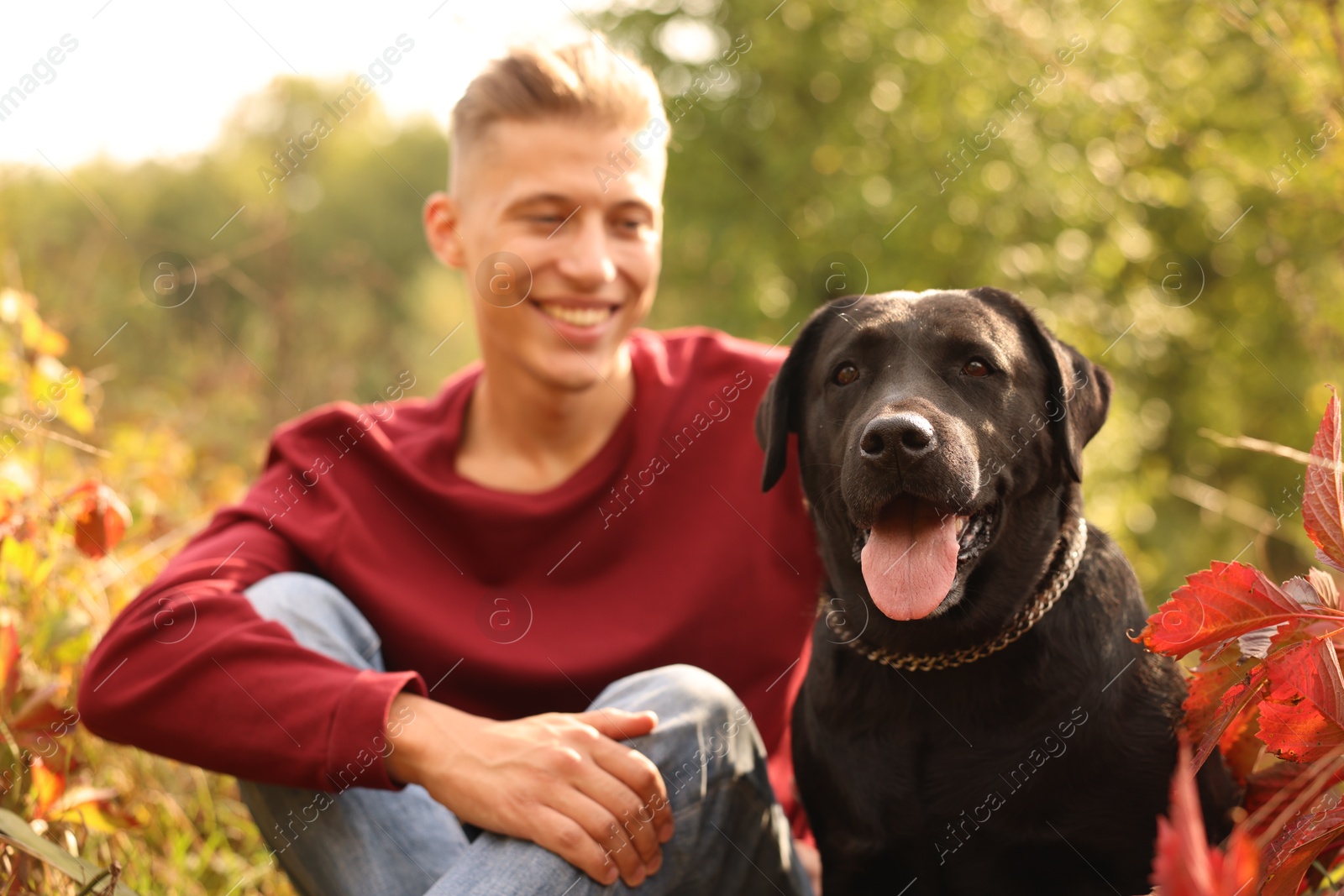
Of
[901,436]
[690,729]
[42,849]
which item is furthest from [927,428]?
[42,849]

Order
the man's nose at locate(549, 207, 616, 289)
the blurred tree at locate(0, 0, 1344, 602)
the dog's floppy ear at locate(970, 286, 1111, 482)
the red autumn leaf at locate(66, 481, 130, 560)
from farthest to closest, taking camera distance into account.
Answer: the blurred tree at locate(0, 0, 1344, 602)
the man's nose at locate(549, 207, 616, 289)
the red autumn leaf at locate(66, 481, 130, 560)
the dog's floppy ear at locate(970, 286, 1111, 482)

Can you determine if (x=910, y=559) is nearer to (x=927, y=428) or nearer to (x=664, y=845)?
(x=927, y=428)

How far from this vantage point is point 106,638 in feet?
6.83

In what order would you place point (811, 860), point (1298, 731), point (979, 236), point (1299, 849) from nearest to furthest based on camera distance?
point (1299, 849), point (1298, 731), point (811, 860), point (979, 236)

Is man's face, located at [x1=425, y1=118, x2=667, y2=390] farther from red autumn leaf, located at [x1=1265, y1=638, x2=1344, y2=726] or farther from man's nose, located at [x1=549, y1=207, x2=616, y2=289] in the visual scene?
red autumn leaf, located at [x1=1265, y1=638, x2=1344, y2=726]

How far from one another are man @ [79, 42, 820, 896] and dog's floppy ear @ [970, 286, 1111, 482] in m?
0.69

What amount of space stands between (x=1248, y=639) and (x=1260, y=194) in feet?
12.2

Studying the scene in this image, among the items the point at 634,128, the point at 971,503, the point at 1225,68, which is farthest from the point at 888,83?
the point at 971,503

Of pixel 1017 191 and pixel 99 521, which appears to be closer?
pixel 99 521

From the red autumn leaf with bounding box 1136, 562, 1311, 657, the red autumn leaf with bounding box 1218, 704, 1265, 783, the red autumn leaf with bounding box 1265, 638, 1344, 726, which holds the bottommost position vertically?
the red autumn leaf with bounding box 1218, 704, 1265, 783

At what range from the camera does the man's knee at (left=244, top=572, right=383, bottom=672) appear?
2.10 m

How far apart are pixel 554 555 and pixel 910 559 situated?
3.06ft

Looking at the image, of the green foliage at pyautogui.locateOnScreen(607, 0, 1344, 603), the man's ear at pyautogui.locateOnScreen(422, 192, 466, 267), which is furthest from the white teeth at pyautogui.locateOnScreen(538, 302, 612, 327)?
the green foliage at pyautogui.locateOnScreen(607, 0, 1344, 603)

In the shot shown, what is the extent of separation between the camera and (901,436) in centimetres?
169
